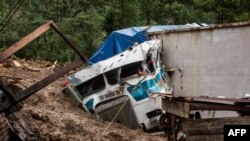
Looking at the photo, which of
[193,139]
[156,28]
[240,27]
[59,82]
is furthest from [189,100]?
[59,82]

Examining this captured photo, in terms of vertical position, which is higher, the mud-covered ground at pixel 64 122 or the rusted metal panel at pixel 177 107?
the rusted metal panel at pixel 177 107

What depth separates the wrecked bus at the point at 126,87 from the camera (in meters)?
12.8

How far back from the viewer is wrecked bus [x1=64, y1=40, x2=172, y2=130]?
12.8 metres

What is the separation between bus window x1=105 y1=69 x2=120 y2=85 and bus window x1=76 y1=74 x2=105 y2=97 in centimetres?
20

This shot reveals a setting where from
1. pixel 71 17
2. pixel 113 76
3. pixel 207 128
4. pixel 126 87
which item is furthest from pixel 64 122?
pixel 71 17

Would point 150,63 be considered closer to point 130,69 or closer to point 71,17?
point 130,69

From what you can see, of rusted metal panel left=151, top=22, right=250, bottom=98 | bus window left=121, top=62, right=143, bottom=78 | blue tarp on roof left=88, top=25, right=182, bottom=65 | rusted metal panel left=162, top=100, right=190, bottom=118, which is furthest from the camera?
blue tarp on roof left=88, top=25, right=182, bottom=65

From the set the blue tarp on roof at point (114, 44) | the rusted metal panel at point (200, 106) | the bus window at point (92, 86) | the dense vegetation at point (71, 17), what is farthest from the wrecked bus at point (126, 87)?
the dense vegetation at point (71, 17)

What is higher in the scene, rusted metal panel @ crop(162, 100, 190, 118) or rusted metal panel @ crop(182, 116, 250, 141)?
rusted metal panel @ crop(162, 100, 190, 118)

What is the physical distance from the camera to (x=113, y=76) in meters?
13.4

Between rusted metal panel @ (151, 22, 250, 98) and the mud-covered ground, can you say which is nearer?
the mud-covered ground

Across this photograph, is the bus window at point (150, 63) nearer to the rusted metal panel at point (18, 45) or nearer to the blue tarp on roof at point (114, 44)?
the blue tarp on roof at point (114, 44)

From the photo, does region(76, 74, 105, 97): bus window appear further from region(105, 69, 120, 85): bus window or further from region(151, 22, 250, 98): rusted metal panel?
region(151, 22, 250, 98): rusted metal panel

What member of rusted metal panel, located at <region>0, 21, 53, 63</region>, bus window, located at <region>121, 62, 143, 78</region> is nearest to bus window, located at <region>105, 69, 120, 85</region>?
bus window, located at <region>121, 62, 143, 78</region>
